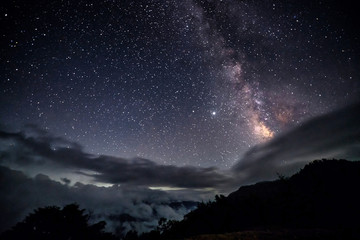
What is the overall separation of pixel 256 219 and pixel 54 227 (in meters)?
34.6

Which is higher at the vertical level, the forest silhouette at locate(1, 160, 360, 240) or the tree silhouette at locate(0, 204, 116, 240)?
the forest silhouette at locate(1, 160, 360, 240)

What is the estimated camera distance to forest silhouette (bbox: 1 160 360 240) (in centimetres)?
1304

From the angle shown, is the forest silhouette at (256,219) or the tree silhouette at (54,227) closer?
the forest silhouette at (256,219)

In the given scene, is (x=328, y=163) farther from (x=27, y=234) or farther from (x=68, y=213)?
(x=27, y=234)

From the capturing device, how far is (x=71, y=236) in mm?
34656

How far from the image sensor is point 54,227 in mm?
33969

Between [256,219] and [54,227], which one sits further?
[54,227]

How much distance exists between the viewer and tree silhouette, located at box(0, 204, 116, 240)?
109 feet

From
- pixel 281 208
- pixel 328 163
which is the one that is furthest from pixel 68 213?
pixel 328 163

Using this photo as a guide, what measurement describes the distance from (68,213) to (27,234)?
6.79 metres

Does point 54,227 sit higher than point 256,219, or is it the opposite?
point 256,219

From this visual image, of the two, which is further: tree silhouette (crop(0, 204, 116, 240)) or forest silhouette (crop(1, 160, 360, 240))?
tree silhouette (crop(0, 204, 116, 240))

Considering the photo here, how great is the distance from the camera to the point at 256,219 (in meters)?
20.3

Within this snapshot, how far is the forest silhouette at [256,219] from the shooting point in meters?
13.0
